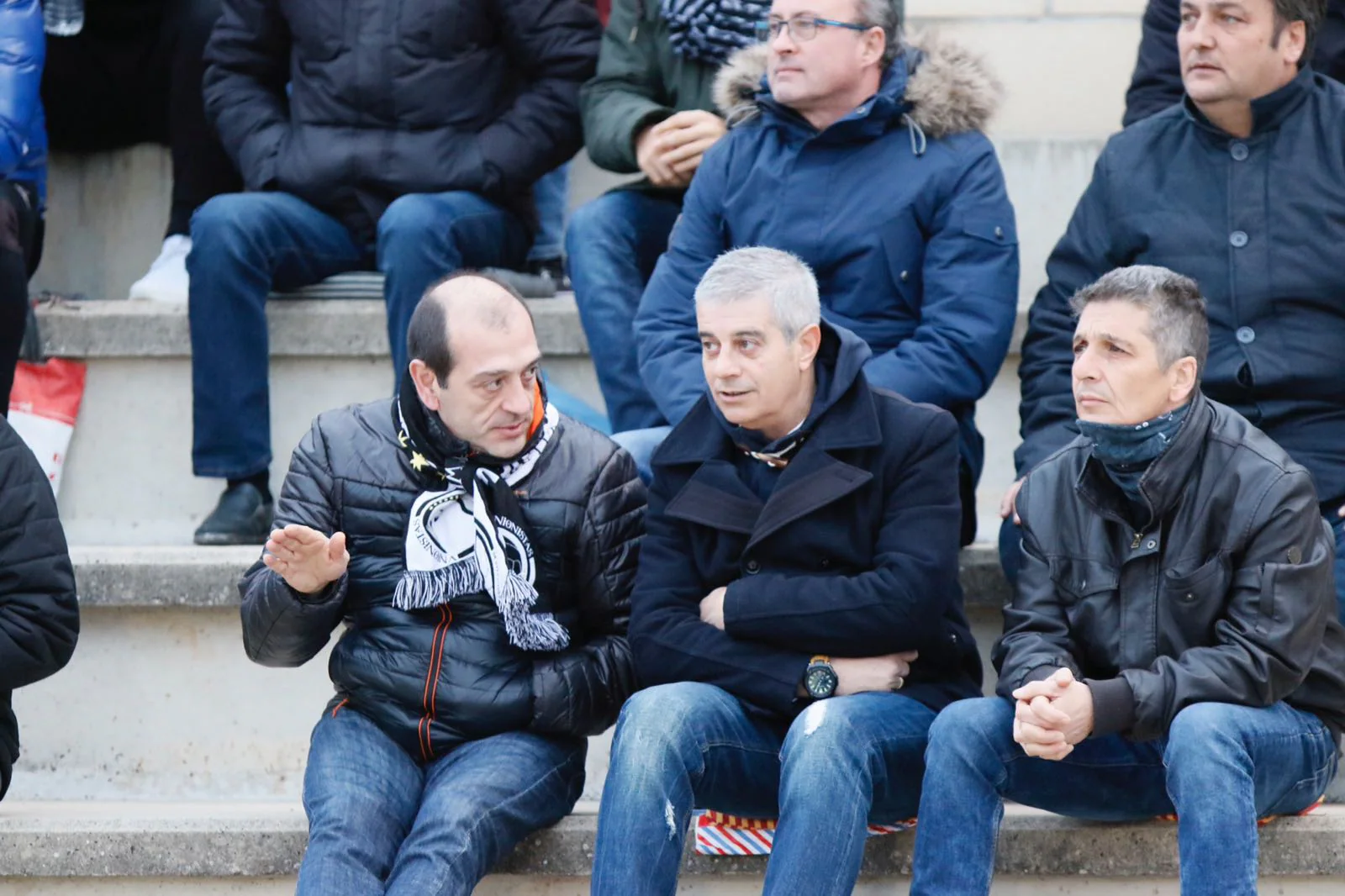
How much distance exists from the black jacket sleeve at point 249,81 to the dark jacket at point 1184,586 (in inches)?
84.5

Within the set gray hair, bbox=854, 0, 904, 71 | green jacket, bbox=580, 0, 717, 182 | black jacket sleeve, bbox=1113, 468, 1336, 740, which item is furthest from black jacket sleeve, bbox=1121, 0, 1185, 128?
black jacket sleeve, bbox=1113, 468, 1336, 740

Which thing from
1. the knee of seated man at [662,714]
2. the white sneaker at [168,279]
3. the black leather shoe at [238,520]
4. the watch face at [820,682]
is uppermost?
the watch face at [820,682]

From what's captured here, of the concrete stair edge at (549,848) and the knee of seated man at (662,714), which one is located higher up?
the knee of seated man at (662,714)

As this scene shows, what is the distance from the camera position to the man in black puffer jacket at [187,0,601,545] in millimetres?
3980

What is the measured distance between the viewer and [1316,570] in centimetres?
275

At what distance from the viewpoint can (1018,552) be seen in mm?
3246

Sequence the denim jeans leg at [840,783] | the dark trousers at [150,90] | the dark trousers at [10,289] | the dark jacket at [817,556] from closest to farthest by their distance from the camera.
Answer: the denim jeans leg at [840,783] → the dark jacket at [817,556] → the dark trousers at [10,289] → the dark trousers at [150,90]

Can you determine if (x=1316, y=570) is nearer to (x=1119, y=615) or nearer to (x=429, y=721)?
(x=1119, y=615)

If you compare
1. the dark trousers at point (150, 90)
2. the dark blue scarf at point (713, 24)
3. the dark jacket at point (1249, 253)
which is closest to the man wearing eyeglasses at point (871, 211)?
the dark jacket at point (1249, 253)

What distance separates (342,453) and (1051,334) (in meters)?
1.32

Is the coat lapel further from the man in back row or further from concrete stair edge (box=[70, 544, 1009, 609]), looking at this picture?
concrete stair edge (box=[70, 544, 1009, 609])

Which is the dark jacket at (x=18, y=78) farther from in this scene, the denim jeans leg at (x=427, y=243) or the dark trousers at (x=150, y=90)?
the denim jeans leg at (x=427, y=243)

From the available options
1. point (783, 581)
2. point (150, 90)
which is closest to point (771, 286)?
point (783, 581)

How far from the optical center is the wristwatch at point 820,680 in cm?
292
